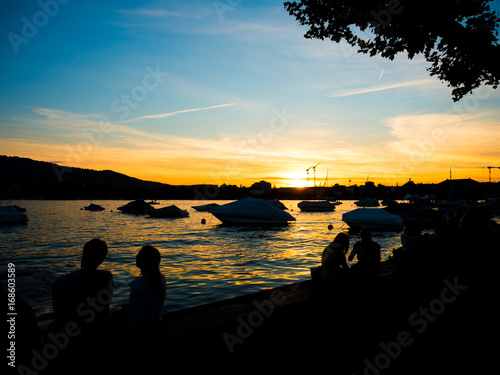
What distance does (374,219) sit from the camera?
133 feet

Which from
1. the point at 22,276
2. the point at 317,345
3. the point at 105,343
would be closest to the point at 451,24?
the point at 317,345

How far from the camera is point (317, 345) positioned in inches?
222

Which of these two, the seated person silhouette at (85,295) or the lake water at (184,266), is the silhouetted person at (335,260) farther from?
the lake water at (184,266)

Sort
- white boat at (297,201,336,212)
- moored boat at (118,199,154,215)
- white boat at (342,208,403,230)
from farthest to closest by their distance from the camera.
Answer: white boat at (297,201,336,212) → moored boat at (118,199,154,215) → white boat at (342,208,403,230)

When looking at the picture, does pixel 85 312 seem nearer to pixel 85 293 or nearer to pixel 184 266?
pixel 85 293

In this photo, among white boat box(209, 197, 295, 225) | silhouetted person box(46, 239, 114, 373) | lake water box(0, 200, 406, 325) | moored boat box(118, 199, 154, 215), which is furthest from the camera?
moored boat box(118, 199, 154, 215)

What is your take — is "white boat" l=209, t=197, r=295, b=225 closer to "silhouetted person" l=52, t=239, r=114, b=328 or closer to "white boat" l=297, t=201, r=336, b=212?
"silhouetted person" l=52, t=239, r=114, b=328

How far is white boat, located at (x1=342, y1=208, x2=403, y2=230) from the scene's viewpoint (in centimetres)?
3953

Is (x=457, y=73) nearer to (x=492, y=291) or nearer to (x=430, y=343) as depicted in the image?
(x=492, y=291)

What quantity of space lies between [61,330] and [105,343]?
22.6 inches

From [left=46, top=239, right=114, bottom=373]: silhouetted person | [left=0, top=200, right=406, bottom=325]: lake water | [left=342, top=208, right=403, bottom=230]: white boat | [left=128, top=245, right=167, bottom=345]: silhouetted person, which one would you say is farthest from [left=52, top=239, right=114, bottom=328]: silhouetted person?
[left=342, top=208, right=403, bottom=230]: white boat

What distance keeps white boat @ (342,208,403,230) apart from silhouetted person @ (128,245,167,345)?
3777 centimetres

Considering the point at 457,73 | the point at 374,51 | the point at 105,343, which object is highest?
the point at 374,51

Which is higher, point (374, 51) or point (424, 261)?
point (374, 51)
